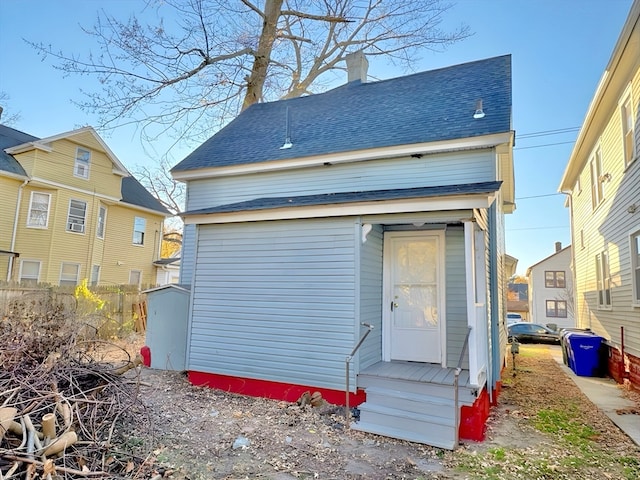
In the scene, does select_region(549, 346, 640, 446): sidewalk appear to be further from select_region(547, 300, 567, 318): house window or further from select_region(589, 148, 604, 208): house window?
select_region(547, 300, 567, 318): house window

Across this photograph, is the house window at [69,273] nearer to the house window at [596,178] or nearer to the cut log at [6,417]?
the cut log at [6,417]

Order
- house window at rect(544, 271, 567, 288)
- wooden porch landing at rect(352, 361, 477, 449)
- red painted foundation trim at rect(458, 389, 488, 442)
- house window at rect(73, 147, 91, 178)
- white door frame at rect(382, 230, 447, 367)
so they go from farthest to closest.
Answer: house window at rect(544, 271, 567, 288)
house window at rect(73, 147, 91, 178)
white door frame at rect(382, 230, 447, 367)
red painted foundation trim at rect(458, 389, 488, 442)
wooden porch landing at rect(352, 361, 477, 449)

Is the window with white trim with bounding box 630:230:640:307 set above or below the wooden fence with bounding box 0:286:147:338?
above

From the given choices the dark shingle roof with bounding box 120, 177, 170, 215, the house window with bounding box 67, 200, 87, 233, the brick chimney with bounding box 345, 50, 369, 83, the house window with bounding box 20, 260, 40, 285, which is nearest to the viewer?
the brick chimney with bounding box 345, 50, 369, 83

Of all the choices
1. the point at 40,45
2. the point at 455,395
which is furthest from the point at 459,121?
the point at 40,45

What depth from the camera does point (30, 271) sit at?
14.8m

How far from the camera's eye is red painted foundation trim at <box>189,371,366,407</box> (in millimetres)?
5613

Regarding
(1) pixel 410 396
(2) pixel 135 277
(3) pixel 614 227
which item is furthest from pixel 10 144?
(3) pixel 614 227

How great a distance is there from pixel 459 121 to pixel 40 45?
11.6 m

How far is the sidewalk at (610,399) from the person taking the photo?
531 cm

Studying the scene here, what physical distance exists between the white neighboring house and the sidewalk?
78.5 feet

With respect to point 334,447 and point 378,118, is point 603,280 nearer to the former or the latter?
point 378,118

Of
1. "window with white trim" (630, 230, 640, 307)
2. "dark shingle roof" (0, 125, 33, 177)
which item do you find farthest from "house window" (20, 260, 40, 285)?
"window with white trim" (630, 230, 640, 307)

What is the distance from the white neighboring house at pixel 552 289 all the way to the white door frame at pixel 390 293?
96.0 ft
